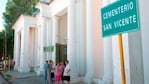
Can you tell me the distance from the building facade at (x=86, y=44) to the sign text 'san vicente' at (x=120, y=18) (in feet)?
6.90

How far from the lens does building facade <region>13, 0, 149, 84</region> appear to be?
566cm

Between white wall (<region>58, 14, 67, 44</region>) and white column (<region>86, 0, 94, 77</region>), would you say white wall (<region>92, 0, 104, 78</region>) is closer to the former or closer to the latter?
white column (<region>86, 0, 94, 77</region>)

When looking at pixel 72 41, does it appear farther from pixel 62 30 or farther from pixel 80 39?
pixel 62 30

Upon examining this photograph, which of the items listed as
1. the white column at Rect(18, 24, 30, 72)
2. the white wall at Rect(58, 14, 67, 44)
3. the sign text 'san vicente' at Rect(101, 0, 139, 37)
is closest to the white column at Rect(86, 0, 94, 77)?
the white wall at Rect(58, 14, 67, 44)

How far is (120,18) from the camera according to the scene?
11.6 feet

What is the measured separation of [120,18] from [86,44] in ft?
29.0

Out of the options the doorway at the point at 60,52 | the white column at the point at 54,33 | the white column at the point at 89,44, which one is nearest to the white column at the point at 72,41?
the white column at the point at 89,44

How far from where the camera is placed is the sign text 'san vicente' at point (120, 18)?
10.8 feet

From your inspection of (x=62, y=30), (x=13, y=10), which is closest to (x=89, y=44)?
(x=62, y=30)

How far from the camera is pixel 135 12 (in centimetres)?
325

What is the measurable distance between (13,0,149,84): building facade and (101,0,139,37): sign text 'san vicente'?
210cm

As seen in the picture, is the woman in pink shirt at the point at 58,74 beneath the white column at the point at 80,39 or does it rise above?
beneath

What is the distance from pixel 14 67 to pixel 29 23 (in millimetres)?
8561

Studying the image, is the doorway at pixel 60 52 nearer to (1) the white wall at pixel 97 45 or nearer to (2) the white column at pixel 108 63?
(1) the white wall at pixel 97 45
